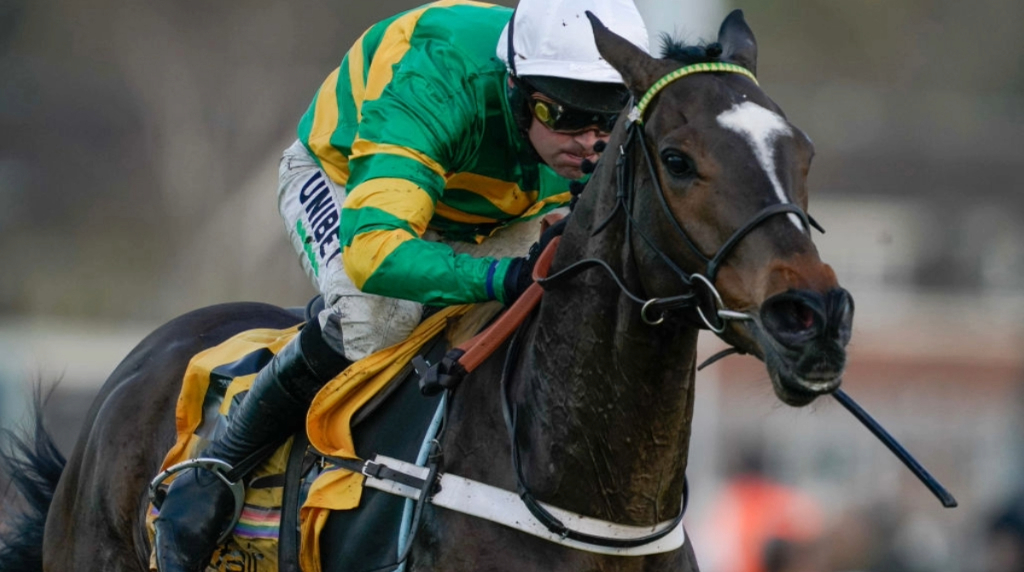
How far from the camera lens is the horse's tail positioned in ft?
20.0

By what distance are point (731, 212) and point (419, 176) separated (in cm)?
112

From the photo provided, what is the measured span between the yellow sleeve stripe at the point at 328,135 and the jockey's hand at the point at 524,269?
3.17 ft

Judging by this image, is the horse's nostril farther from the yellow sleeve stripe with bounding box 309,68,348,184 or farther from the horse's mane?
the yellow sleeve stripe with bounding box 309,68,348,184

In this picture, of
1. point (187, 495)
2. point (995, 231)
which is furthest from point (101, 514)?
point (995, 231)

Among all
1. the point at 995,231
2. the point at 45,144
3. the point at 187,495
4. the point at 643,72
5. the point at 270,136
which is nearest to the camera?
the point at 643,72

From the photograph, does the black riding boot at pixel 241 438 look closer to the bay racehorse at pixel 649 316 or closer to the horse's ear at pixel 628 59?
the bay racehorse at pixel 649 316

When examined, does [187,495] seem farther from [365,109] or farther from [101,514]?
[365,109]

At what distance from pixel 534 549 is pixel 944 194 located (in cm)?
2196

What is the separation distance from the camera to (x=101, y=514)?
219 inches

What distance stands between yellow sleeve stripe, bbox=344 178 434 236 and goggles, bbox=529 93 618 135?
39 cm

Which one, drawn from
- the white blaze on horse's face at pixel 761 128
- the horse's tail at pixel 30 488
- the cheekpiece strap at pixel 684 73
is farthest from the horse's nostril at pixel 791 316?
the horse's tail at pixel 30 488

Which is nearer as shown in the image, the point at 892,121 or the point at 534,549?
the point at 534,549

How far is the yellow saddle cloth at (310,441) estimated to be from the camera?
14.6 feet

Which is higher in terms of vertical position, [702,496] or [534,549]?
[534,549]
